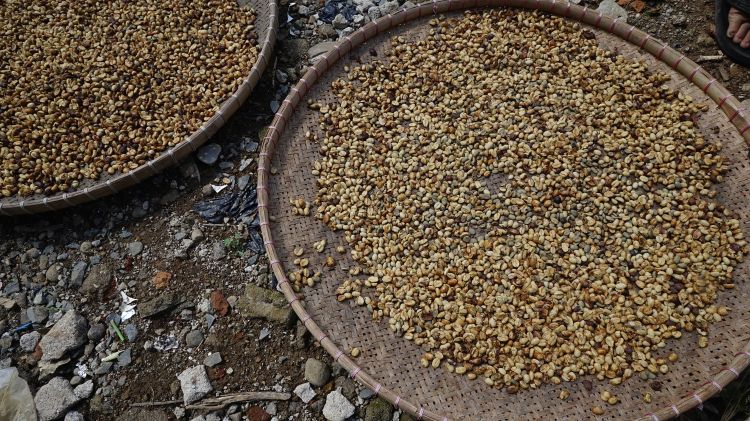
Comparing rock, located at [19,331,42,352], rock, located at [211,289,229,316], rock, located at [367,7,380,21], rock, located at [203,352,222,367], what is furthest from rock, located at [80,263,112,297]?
rock, located at [367,7,380,21]

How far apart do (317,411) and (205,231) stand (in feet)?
3.37

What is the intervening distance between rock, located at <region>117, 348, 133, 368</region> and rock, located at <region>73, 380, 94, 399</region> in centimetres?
13

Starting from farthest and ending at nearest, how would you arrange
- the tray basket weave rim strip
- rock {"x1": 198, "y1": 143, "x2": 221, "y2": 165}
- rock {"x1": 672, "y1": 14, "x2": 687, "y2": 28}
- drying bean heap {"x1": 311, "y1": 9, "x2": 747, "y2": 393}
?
rock {"x1": 672, "y1": 14, "x2": 687, "y2": 28}
rock {"x1": 198, "y1": 143, "x2": 221, "y2": 165}
the tray basket weave rim strip
drying bean heap {"x1": 311, "y1": 9, "x2": 747, "y2": 393}

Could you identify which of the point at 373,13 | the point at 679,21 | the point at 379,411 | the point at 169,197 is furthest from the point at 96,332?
the point at 679,21

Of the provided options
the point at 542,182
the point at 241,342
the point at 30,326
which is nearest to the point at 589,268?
the point at 542,182

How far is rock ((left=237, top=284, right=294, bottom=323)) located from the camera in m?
2.38

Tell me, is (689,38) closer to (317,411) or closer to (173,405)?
(317,411)

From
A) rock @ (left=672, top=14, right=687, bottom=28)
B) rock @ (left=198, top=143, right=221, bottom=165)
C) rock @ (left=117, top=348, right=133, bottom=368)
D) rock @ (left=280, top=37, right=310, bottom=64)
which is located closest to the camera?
rock @ (left=117, top=348, right=133, bottom=368)

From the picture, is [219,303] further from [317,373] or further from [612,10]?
[612,10]

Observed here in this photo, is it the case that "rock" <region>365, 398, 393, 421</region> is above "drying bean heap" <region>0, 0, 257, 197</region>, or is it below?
below

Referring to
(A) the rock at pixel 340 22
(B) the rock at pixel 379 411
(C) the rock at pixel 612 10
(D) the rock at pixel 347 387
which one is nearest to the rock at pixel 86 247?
(D) the rock at pixel 347 387

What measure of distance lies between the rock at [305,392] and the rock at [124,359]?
0.75 meters

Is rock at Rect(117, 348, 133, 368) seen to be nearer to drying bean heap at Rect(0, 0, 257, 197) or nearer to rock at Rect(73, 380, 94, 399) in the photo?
rock at Rect(73, 380, 94, 399)

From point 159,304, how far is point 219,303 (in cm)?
27
